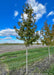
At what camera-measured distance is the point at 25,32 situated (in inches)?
105

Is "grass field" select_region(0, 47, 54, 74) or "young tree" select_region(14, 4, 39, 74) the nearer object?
"young tree" select_region(14, 4, 39, 74)

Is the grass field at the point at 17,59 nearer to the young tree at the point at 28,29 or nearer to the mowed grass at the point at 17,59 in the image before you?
the mowed grass at the point at 17,59

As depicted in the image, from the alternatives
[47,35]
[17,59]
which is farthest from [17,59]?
[47,35]

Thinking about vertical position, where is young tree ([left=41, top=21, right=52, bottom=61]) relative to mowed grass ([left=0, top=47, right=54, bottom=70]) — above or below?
above

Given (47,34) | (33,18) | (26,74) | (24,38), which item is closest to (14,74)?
(26,74)

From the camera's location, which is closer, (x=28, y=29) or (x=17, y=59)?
(x=28, y=29)

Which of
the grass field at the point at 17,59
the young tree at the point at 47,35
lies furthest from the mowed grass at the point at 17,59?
the young tree at the point at 47,35

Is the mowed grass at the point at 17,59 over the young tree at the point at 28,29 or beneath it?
beneath

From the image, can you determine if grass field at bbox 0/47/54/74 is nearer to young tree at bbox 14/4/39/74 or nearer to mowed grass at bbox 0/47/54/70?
mowed grass at bbox 0/47/54/70

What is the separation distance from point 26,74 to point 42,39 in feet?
10.1

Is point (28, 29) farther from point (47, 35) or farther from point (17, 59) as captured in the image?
point (17, 59)

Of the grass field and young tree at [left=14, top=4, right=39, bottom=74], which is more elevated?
Result: young tree at [left=14, top=4, right=39, bottom=74]

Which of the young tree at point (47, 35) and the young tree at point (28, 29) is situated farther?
the young tree at point (47, 35)

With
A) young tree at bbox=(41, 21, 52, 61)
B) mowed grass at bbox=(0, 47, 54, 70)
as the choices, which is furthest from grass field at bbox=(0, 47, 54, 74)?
young tree at bbox=(41, 21, 52, 61)
